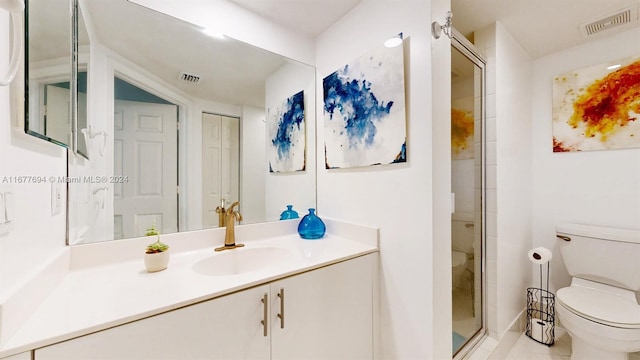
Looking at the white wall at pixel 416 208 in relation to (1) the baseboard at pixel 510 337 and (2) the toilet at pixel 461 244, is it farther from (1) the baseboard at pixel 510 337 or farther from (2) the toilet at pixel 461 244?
(1) the baseboard at pixel 510 337

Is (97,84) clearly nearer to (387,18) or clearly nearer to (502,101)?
(387,18)

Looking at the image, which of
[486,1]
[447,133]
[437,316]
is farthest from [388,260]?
[486,1]

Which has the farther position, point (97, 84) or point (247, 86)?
point (247, 86)

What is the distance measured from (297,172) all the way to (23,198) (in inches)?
50.3

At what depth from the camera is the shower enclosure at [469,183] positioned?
1608mm

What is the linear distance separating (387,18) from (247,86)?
898 millimetres

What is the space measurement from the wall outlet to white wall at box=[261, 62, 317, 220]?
3.07ft

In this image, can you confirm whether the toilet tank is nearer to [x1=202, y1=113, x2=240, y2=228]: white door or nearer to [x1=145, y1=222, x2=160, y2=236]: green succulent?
[x1=202, y1=113, x2=240, y2=228]: white door

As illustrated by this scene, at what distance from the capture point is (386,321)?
1298mm

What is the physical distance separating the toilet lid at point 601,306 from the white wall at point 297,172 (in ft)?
5.51

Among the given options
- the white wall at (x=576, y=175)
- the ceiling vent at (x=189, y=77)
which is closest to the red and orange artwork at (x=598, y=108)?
the white wall at (x=576, y=175)

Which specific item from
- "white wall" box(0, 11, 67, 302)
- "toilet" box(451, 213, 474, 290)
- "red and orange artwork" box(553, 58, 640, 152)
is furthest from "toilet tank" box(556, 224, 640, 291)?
"white wall" box(0, 11, 67, 302)

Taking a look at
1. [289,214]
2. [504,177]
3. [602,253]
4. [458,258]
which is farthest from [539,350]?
[289,214]

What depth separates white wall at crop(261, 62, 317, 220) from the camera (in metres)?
1.67
